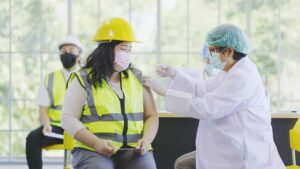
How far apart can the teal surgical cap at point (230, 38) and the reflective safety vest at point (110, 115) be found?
0.52 m

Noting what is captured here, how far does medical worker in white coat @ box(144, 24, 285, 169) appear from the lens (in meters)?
2.55

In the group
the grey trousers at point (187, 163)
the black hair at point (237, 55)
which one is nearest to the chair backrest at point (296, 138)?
the grey trousers at point (187, 163)

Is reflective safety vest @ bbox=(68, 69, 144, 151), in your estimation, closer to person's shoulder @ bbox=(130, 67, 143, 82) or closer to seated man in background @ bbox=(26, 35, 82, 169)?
person's shoulder @ bbox=(130, 67, 143, 82)

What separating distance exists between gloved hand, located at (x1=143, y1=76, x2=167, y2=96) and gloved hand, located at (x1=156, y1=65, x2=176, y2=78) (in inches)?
1.8

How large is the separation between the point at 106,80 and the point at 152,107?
31 centimetres

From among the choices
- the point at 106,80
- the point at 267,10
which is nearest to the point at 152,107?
the point at 106,80

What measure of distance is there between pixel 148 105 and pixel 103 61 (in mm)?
346

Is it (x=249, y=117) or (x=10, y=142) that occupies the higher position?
(x=249, y=117)

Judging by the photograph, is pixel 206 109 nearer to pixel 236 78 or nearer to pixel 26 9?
pixel 236 78

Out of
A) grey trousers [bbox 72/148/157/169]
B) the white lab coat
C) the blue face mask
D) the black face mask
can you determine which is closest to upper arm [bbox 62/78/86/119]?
grey trousers [bbox 72/148/157/169]

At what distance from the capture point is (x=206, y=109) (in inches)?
99.8

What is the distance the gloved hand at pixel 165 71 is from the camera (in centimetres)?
279

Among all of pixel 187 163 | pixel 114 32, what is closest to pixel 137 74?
pixel 114 32

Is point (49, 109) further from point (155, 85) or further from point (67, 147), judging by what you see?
point (155, 85)
